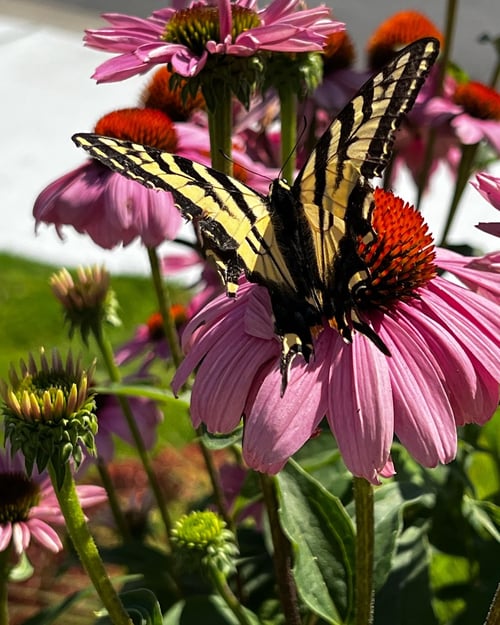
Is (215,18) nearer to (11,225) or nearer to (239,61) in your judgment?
(239,61)

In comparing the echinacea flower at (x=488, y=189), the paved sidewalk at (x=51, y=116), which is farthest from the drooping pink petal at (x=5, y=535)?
the paved sidewalk at (x=51, y=116)

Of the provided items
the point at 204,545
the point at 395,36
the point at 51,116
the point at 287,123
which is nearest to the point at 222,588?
the point at 204,545

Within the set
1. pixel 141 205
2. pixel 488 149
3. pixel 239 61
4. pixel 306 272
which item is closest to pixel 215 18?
pixel 239 61

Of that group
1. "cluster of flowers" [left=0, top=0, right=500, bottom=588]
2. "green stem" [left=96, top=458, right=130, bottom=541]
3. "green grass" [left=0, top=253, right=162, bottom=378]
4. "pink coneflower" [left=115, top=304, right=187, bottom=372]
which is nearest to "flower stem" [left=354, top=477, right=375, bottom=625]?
"cluster of flowers" [left=0, top=0, right=500, bottom=588]

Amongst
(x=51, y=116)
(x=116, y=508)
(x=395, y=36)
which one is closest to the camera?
(x=116, y=508)

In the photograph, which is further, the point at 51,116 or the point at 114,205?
the point at 51,116

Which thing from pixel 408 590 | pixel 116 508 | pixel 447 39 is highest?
pixel 447 39

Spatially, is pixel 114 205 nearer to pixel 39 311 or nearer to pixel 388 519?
pixel 388 519
